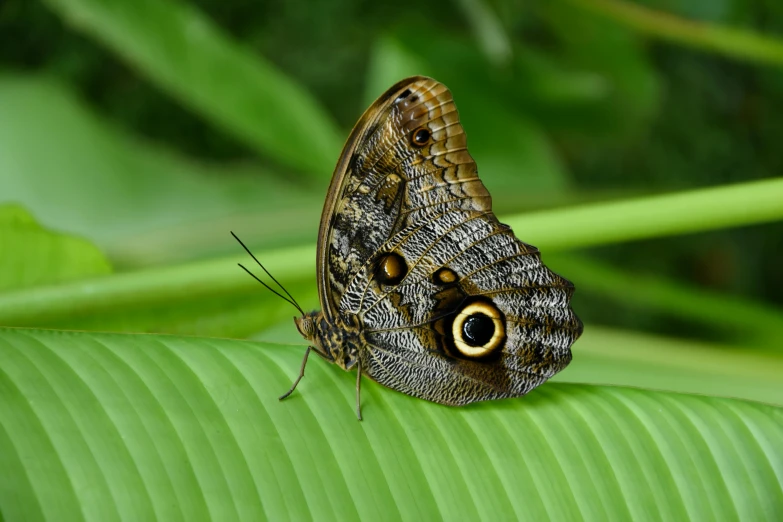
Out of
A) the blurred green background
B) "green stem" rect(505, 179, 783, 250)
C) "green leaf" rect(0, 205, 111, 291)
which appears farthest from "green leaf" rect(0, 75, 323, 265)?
"green stem" rect(505, 179, 783, 250)

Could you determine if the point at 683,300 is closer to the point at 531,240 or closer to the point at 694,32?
the point at 694,32

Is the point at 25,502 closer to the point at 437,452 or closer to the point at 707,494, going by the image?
the point at 437,452

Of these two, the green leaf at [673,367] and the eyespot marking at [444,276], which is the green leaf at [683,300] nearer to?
the green leaf at [673,367]

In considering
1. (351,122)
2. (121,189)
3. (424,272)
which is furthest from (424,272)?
(351,122)

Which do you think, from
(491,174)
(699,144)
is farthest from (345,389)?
(699,144)

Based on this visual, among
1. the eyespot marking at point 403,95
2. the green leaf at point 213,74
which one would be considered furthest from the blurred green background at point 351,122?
the eyespot marking at point 403,95

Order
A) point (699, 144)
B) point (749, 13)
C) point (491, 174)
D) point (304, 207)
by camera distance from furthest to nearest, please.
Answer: point (699, 144), point (749, 13), point (491, 174), point (304, 207)

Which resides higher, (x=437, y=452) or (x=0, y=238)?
(x=0, y=238)
